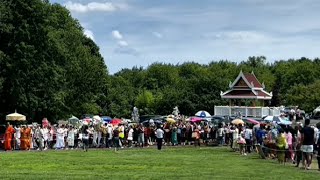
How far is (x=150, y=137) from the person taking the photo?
48.6 meters

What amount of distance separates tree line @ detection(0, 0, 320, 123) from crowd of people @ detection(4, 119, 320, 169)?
11168 millimetres

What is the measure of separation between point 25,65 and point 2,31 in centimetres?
369

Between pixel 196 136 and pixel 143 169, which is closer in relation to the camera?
pixel 143 169

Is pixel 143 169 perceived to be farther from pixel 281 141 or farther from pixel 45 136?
pixel 45 136

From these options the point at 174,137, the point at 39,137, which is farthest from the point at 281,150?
the point at 39,137

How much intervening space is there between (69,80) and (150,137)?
27.5m

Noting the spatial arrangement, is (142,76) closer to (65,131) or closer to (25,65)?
(25,65)

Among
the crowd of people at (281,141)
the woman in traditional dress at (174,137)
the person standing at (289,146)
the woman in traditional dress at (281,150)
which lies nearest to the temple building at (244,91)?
the crowd of people at (281,141)

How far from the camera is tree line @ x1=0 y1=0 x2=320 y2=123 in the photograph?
55.8m

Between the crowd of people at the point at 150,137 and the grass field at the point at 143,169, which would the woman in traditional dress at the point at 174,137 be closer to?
the crowd of people at the point at 150,137

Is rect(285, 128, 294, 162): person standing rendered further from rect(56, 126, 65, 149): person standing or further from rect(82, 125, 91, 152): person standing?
rect(56, 126, 65, 149): person standing

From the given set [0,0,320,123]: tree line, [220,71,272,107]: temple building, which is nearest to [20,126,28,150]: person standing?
[0,0,320,123]: tree line

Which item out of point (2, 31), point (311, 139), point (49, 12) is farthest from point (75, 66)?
point (311, 139)

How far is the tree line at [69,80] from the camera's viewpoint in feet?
183
